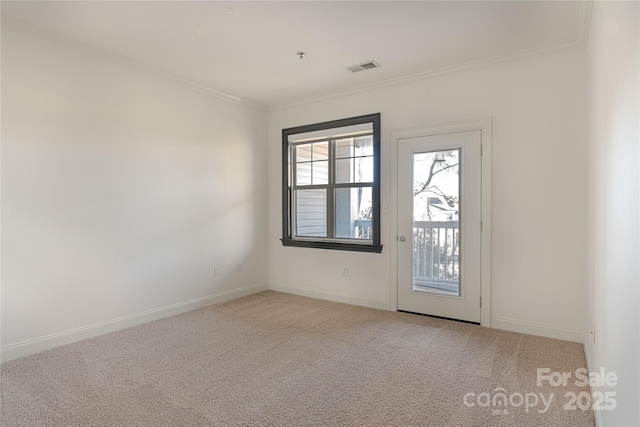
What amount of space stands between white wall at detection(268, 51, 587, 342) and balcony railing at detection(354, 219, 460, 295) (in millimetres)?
381

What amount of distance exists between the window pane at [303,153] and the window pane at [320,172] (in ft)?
0.47

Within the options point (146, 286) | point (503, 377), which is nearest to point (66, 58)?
point (146, 286)

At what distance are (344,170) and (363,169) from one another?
278mm

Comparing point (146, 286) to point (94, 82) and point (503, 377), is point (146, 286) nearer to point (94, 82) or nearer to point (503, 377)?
point (94, 82)

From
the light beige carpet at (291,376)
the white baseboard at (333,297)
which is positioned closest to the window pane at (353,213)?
the white baseboard at (333,297)

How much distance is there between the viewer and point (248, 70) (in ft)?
12.6

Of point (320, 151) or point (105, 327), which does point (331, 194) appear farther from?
point (105, 327)

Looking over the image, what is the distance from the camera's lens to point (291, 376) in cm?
256

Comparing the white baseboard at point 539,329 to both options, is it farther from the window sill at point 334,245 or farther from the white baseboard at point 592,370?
the window sill at point 334,245

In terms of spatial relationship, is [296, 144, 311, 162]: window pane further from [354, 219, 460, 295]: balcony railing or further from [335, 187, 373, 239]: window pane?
[354, 219, 460, 295]: balcony railing

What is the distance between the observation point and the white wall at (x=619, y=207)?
3.88 feet

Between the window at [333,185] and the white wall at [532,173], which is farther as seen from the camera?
the window at [333,185]

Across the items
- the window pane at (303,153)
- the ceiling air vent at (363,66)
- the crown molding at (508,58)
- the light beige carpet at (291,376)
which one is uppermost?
the ceiling air vent at (363,66)

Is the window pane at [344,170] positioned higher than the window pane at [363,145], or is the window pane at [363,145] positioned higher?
the window pane at [363,145]
